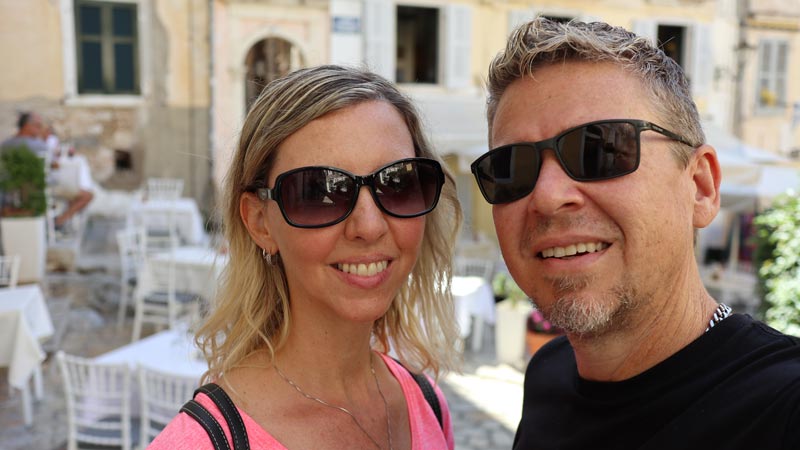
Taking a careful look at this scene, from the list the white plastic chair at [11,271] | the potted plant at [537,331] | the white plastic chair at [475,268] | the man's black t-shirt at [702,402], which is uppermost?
the man's black t-shirt at [702,402]

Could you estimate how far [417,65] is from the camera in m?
16.0

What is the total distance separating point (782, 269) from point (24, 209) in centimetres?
838

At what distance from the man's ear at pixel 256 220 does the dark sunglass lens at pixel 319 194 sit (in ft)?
0.54

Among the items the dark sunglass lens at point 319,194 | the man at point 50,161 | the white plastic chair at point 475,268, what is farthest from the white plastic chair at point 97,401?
the man at point 50,161

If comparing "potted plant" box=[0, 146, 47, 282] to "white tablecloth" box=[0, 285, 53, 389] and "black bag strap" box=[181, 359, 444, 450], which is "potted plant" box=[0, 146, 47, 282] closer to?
"white tablecloth" box=[0, 285, 53, 389]

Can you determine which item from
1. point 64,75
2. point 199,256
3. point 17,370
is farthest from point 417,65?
point 17,370

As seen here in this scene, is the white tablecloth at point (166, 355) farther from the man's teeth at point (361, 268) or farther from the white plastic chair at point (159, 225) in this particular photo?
the white plastic chair at point (159, 225)

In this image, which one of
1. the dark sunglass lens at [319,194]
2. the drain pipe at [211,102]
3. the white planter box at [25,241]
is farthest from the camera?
the drain pipe at [211,102]

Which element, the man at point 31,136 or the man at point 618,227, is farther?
the man at point 31,136

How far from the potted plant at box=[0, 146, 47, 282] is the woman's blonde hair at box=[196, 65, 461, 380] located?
7648mm

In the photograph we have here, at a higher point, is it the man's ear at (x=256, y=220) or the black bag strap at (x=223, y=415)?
the man's ear at (x=256, y=220)

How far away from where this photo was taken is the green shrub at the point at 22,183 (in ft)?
27.0

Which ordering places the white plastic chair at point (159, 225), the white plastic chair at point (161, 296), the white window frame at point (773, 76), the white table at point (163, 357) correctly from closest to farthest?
the white table at point (163, 357) < the white plastic chair at point (161, 296) < the white plastic chair at point (159, 225) < the white window frame at point (773, 76)

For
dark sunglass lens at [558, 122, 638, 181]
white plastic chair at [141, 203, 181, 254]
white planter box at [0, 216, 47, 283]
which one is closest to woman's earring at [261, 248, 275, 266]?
dark sunglass lens at [558, 122, 638, 181]
